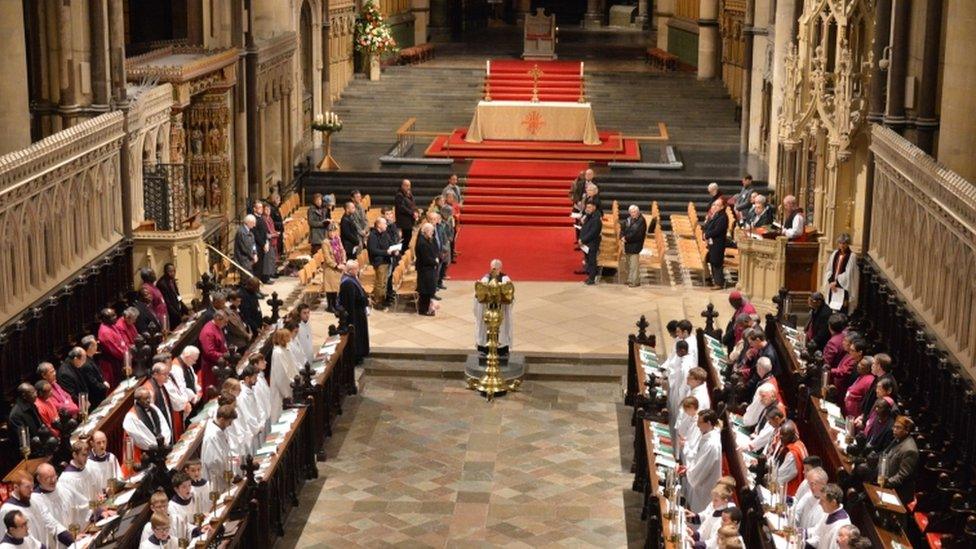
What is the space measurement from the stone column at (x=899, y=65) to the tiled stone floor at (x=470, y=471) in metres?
4.82

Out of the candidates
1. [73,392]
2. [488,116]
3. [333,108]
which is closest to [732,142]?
[488,116]

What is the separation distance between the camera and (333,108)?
3431 centimetres

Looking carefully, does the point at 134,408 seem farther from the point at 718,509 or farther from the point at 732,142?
the point at 732,142

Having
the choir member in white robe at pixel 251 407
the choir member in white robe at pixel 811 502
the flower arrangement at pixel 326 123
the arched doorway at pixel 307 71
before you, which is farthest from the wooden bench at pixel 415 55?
the choir member in white robe at pixel 811 502

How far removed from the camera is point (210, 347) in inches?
659

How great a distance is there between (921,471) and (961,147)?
484 cm

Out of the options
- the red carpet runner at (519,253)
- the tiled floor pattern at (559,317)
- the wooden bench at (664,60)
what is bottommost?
the tiled floor pattern at (559,317)

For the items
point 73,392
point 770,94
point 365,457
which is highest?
point 770,94

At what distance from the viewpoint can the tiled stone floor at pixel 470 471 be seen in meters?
14.1

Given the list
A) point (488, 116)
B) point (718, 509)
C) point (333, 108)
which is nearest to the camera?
point (718, 509)

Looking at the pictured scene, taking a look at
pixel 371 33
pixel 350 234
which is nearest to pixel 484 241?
pixel 350 234

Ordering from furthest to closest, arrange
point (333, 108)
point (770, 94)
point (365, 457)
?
point (333, 108) → point (770, 94) → point (365, 457)

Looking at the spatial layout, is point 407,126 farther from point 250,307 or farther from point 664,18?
point 250,307

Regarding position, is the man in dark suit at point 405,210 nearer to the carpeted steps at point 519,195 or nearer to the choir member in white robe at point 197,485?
the carpeted steps at point 519,195
